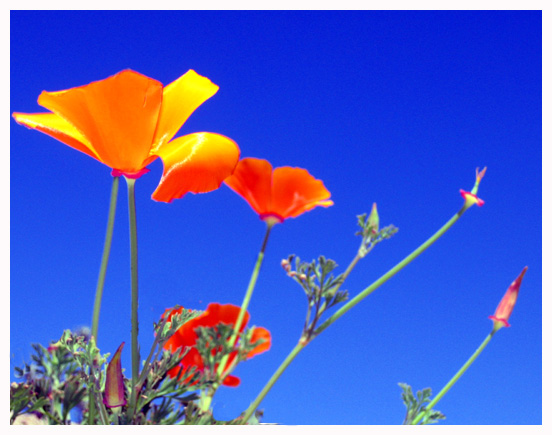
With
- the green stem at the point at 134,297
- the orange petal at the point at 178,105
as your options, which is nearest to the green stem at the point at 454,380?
the green stem at the point at 134,297

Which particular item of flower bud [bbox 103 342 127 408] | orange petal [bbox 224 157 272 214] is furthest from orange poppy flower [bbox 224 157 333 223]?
flower bud [bbox 103 342 127 408]

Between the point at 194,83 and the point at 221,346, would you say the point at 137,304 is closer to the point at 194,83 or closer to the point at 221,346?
the point at 221,346

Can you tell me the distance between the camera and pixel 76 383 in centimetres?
106

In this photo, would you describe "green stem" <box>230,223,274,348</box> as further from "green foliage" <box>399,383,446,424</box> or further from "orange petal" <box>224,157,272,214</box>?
"green foliage" <box>399,383,446,424</box>

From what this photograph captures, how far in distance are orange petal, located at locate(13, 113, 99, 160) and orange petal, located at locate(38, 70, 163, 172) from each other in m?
0.01

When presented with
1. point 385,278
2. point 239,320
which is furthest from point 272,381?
point 385,278

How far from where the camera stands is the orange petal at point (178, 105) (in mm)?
963

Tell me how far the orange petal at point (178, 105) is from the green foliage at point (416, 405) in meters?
0.63

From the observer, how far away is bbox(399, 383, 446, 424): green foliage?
3.09 feet

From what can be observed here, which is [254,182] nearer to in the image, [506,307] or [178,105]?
[178,105]

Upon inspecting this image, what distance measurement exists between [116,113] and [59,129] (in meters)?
0.10

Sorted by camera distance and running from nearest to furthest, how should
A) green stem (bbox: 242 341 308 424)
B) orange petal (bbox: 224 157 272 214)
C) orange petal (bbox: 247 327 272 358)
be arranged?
green stem (bbox: 242 341 308 424) → orange petal (bbox: 247 327 272 358) → orange petal (bbox: 224 157 272 214)

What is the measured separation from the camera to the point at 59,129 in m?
0.93

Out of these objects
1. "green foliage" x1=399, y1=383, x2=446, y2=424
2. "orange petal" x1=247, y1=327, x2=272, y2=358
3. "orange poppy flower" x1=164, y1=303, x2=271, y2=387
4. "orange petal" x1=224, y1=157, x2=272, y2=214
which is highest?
"orange petal" x1=224, y1=157, x2=272, y2=214
